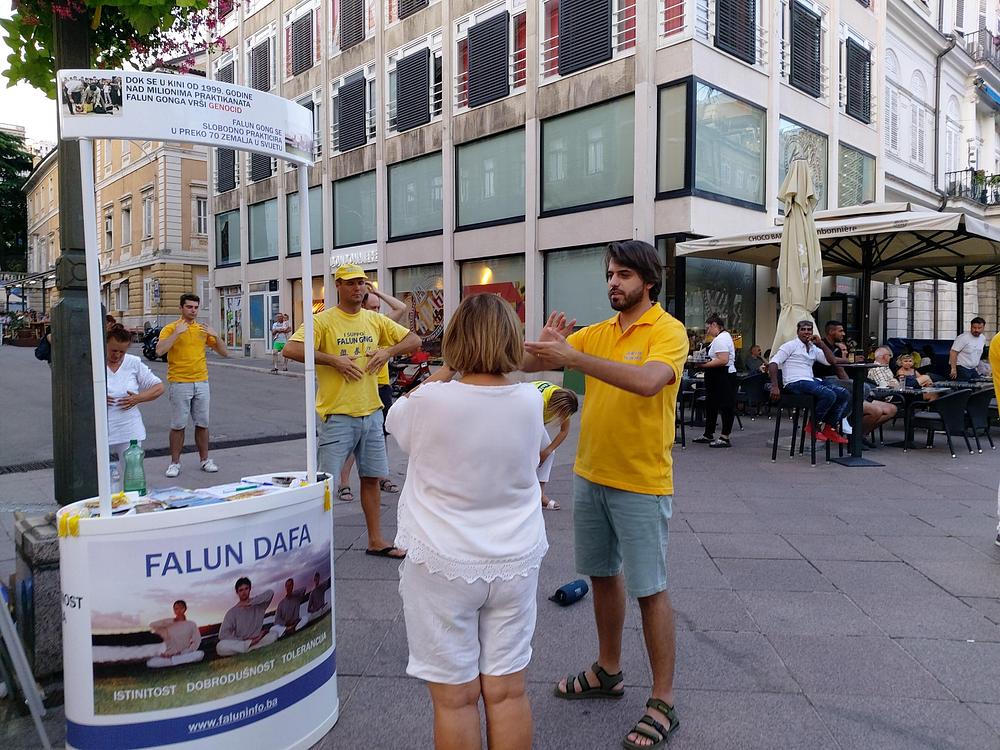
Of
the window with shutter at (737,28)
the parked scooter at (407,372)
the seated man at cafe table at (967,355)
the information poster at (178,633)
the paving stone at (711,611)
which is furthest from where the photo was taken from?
the window with shutter at (737,28)

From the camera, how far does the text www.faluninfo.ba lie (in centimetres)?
241

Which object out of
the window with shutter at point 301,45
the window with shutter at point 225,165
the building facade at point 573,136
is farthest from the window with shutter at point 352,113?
the window with shutter at point 225,165

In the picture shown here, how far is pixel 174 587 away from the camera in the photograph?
2383mm

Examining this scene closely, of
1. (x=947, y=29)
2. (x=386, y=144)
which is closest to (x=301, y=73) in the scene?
(x=386, y=144)

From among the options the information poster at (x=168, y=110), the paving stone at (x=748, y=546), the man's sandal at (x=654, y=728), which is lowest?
the paving stone at (x=748, y=546)

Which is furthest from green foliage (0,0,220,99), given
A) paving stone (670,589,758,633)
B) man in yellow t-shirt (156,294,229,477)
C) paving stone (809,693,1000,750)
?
man in yellow t-shirt (156,294,229,477)

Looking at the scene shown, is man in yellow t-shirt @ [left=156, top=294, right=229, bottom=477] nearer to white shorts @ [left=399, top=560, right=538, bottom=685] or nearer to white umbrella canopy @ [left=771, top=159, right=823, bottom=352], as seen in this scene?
white shorts @ [left=399, top=560, right=538, bottom=685]

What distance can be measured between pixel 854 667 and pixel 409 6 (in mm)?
21790

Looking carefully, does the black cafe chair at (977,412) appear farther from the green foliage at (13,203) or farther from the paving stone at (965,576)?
the green foliage at (13,203)

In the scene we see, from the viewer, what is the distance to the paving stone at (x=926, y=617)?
146 inches

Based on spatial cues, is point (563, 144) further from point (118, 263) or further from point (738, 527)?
point (118, 263)

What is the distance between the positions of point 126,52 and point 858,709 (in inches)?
165

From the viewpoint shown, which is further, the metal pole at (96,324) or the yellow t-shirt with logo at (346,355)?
the yellow t-shirt with logo at (346,355)

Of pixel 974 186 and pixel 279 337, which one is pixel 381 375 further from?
pixel 974 186
